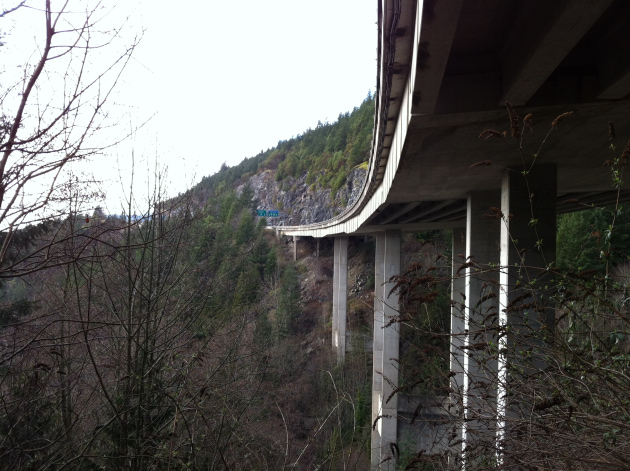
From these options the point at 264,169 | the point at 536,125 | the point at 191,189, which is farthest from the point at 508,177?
the point at 264,169

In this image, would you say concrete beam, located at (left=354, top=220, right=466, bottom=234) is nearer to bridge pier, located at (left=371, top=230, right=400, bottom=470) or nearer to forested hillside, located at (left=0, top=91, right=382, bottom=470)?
bridge pier, located at (left=371, top=230, right=400, bottom=470)

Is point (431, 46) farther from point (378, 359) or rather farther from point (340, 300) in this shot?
point (340, 300)

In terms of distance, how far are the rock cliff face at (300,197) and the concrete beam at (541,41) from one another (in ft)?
157

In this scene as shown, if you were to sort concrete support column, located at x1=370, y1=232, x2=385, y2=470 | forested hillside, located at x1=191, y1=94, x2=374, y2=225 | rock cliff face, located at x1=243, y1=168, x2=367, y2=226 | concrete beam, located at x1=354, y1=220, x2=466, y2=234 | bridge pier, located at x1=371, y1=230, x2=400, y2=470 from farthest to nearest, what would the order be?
forested hillside, located at x1=191, y1=94, x2=374, y2=225
rock cliff face, located at x1=243, y1=168, x2=367, y2=226
bridge pier, located at x1=371, y1=230, x2=400, y2=470
concrete beam, located at x1=354, y1=220, x2=466, y2=234
concrete support column, located at x1=370, y1=232, x2=385, y2=470

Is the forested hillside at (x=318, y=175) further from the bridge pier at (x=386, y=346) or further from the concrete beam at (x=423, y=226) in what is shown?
the concrete beam at (x=423, y=226)

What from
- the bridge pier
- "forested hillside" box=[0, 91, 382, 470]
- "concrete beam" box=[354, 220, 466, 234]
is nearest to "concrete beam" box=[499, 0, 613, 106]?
"forested hillside" box=[0, 91, 382, 470]

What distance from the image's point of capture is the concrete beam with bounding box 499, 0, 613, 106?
11.1ft

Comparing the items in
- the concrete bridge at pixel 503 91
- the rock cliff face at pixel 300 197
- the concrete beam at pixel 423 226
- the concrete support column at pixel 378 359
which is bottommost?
the concrete support column at pixel 378 359

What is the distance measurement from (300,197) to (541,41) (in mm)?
73303

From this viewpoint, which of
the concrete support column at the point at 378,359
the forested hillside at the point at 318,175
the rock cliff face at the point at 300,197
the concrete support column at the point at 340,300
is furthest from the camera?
the forested hillside at the point at 318,175

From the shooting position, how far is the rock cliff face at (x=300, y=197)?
58312mm

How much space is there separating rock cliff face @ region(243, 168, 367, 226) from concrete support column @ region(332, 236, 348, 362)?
63.0 ft

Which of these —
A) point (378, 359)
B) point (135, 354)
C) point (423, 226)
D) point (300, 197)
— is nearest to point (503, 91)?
point (135, 354)

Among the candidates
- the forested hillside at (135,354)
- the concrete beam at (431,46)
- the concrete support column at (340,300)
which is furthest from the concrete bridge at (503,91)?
the concrete support column at (340,300)
